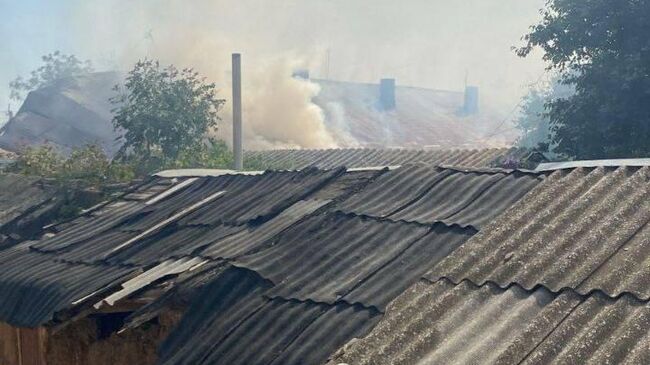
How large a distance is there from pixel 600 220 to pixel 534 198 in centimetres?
79

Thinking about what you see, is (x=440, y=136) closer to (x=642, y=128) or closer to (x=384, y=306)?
(x=642, y=128)

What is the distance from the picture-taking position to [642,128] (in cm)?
1416

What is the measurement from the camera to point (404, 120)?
50.0 m

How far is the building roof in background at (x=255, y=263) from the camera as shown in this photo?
5.21 metres

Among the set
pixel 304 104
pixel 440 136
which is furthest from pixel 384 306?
pixel 440 136

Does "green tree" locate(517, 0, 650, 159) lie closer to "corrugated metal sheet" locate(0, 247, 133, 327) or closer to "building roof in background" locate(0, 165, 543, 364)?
"building roof in background" locate(0, 165, 543, 364)

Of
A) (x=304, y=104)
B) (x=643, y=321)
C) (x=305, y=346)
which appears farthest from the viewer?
(x=304, y=104)

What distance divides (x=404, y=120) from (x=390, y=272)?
4505 centimetres

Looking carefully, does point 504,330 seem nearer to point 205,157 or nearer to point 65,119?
point 205,157

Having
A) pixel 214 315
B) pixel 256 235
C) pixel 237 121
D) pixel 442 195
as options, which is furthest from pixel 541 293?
pixel 237 121

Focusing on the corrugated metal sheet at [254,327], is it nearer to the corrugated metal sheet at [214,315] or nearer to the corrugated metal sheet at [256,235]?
the corrugated metal sheet at [214,315]

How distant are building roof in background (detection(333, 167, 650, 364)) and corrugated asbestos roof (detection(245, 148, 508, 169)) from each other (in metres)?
11.2

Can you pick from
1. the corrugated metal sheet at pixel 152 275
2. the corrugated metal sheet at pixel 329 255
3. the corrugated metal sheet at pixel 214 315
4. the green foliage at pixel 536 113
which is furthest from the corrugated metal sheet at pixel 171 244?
the green foliage at pixel 536 113

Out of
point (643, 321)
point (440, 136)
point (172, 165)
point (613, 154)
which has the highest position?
point (643, 321)
